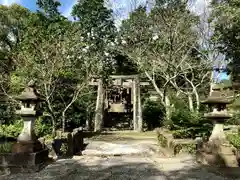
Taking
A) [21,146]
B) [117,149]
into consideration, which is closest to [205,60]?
[117,149]

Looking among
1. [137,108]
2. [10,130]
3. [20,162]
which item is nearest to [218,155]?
[20,162]

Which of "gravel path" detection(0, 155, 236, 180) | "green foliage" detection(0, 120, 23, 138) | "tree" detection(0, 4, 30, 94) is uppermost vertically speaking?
"tree" detection(0, 4, 30, 94)

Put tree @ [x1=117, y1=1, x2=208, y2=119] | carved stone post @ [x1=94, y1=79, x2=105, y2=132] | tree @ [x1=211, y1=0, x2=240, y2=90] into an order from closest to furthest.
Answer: tree @ [x1=211, y1=0, x2=240, y2=90] → tree @ [x1=117, y1=1, x2=208, y2=119] → carved stone post @ [x1=94, y1=79, x2=105, y2=132]

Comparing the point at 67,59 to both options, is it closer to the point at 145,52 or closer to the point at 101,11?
the point at 145,52

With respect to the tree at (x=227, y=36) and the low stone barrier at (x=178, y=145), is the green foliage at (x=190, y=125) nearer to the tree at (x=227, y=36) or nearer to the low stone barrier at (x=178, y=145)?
the low stone barrier at (x=178, y=145)

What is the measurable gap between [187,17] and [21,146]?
9062 millimetres

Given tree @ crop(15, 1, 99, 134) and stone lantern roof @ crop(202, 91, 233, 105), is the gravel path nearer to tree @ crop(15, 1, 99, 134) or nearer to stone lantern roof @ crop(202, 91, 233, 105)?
stone lantern roof @ crop(202, 91, 233, 105)

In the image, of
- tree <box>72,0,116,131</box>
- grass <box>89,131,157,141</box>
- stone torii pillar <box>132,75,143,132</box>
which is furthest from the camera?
tree <box>72,0,116,131</box>

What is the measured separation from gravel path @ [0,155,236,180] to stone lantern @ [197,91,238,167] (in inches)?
13.4

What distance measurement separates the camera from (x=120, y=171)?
507 centimetres

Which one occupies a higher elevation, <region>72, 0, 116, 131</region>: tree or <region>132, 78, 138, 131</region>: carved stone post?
<region>72, 0, 116, 131</region>: tree

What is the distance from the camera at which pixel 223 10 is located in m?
9.88

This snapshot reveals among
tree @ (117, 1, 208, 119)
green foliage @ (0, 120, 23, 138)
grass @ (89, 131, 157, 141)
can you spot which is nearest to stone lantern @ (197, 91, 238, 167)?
tree @ (117, 1, 208, 119)

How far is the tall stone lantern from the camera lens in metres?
5.41
